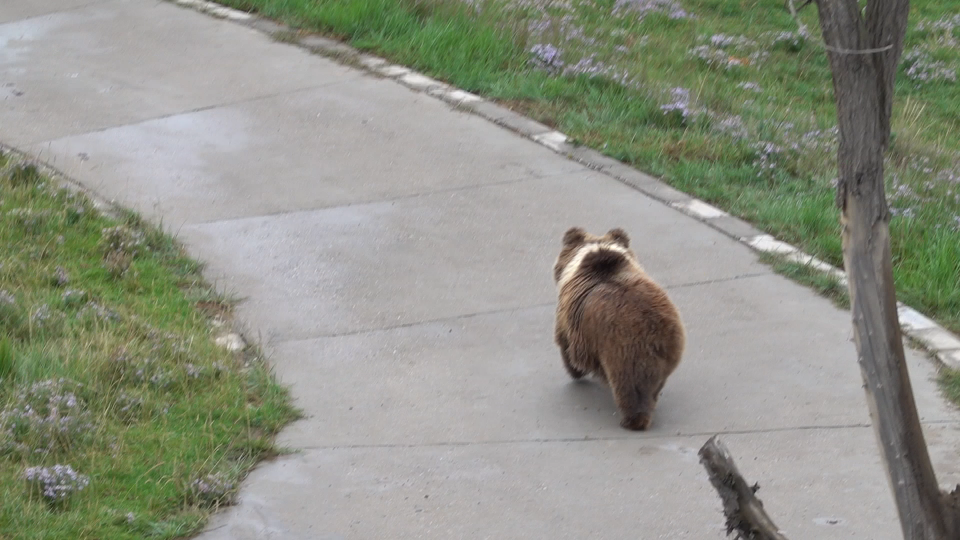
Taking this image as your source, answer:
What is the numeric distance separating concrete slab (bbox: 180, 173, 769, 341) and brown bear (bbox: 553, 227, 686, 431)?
1.04 m

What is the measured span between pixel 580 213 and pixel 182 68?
430 centimetres

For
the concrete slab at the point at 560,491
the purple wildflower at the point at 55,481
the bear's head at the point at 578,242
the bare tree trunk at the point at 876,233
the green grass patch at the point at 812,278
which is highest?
the bare tree trunk at the point at 876,233

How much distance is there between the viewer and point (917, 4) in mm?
15969

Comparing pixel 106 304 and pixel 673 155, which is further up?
pixel 673 155

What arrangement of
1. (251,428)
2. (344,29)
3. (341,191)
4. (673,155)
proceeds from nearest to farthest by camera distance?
(251,428) < (341,191) < (673,155) < (344,29)

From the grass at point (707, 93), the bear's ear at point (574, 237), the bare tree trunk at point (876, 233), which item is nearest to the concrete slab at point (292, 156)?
the grass at point (707, 93)

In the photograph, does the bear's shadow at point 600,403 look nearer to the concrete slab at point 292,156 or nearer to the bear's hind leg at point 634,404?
the bear's hind leg at point 634,404

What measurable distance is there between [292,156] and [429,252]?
1.83 metres

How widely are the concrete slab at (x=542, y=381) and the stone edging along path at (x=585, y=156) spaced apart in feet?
1.02

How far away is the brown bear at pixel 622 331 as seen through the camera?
5512mm

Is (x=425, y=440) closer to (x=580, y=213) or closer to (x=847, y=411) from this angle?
(x=847, y=411)

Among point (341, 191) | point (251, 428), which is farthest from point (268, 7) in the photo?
point (251, 428)

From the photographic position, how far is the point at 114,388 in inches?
220

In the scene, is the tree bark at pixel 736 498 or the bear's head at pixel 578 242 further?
the bear's head at pixel 578 242
